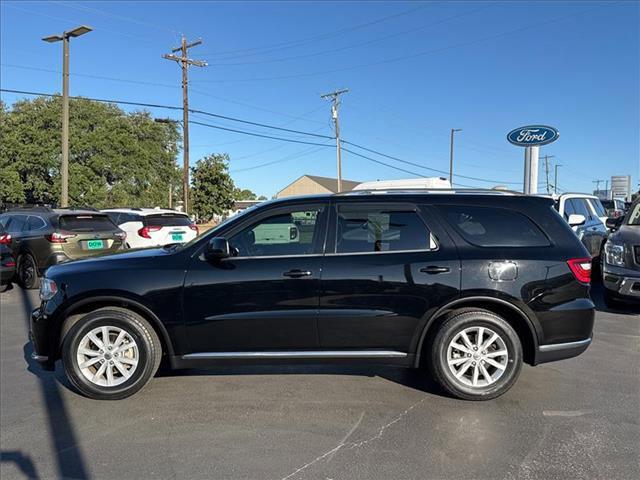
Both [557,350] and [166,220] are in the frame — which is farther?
[166,220]

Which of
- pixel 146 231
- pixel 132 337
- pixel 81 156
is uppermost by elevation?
pixel 81 156

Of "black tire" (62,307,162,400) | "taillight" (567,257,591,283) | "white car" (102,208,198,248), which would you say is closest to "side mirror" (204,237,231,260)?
"black tire" (62,307,162,400)

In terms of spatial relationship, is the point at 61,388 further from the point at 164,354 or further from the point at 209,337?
the point at 209,337

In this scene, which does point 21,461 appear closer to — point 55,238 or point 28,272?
point 55,238

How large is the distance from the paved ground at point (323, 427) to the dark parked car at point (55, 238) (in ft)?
15.8

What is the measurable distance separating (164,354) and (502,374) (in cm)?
284

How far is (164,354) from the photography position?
4.26m

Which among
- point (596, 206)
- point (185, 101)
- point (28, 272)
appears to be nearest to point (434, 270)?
point (28, 272)

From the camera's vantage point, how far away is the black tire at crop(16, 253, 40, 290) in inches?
376

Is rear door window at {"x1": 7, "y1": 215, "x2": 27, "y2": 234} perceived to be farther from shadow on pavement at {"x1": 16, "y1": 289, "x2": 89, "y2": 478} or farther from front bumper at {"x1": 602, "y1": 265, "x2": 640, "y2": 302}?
front bumper at {"x1": 602, "y1": 265, "x2": 640, "y2": 302}

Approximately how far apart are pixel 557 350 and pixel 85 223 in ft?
28.9

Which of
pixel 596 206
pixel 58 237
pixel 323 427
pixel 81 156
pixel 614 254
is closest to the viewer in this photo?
pixel 323 427

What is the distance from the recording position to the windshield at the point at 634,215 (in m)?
7.65

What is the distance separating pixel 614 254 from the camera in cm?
709
